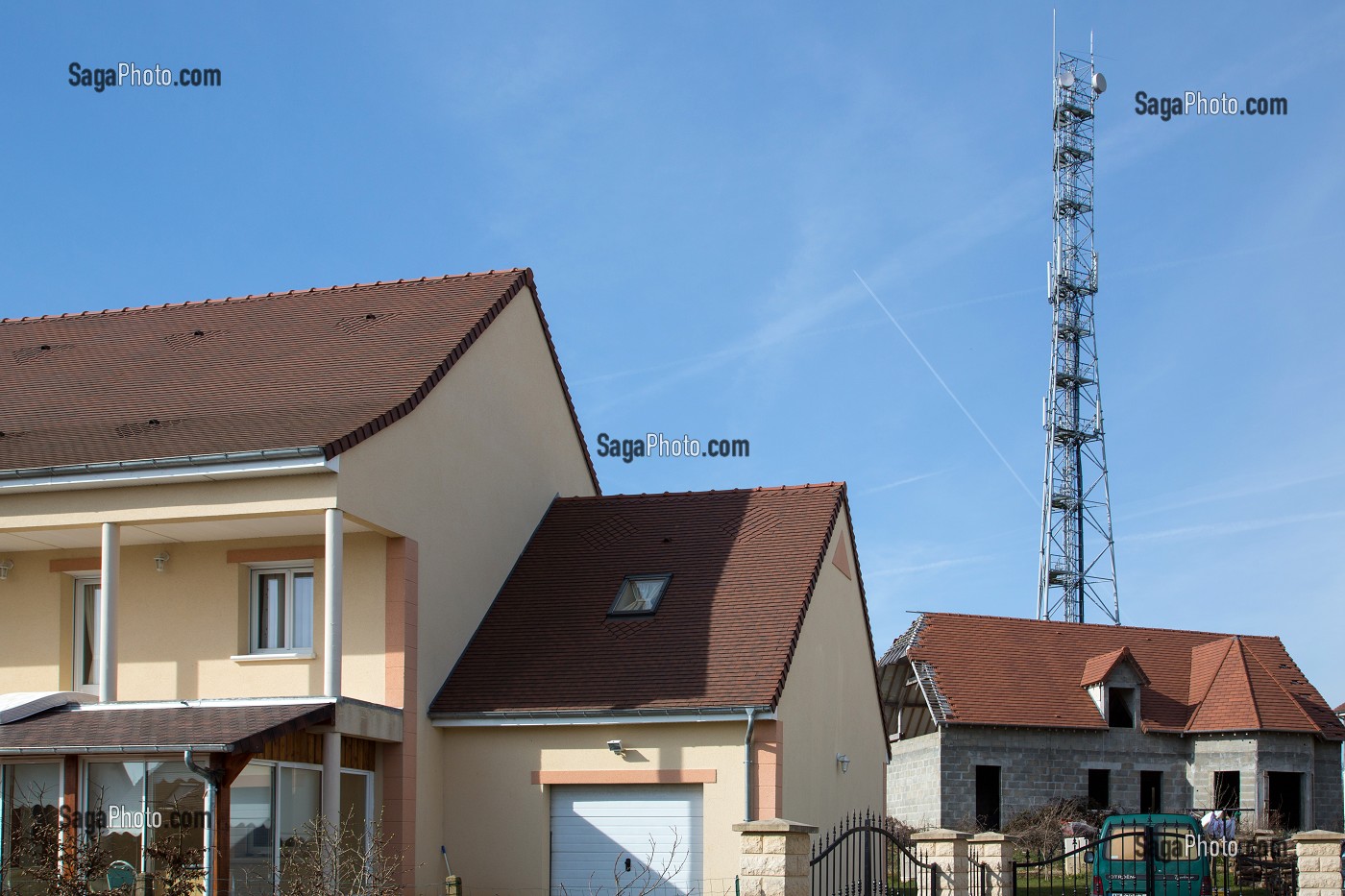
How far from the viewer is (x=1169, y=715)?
3625 centimetres

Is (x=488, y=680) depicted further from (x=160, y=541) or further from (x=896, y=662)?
(x=896, y=662)

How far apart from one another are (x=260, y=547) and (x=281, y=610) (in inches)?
34.1

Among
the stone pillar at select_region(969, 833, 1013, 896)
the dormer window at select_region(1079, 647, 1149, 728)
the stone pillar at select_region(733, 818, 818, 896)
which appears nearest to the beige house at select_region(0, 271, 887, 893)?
the stone pillar at select_region(969, 833, 1013, 896)

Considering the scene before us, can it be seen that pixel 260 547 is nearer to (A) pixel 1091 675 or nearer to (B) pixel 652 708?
(B) pixel 652 708

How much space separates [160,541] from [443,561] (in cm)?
368

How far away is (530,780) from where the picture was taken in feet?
63.4

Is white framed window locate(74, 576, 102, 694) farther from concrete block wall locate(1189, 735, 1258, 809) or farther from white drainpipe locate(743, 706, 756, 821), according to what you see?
concrete block wall locate(1189, 735, 1258, 809)

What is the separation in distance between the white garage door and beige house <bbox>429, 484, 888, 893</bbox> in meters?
0.02

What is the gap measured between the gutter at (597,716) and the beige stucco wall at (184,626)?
1.21 m

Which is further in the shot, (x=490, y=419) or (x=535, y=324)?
(x=535, y=324)

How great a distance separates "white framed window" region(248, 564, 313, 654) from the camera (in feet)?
63.7

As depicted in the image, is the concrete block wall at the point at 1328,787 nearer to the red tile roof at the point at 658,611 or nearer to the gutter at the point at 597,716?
the red tile roof at the point at 658,611

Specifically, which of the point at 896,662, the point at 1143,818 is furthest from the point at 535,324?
the point at 896,662

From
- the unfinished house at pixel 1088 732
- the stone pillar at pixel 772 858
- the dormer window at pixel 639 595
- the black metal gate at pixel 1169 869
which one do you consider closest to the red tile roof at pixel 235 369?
the dormer window at pixel 639 595
